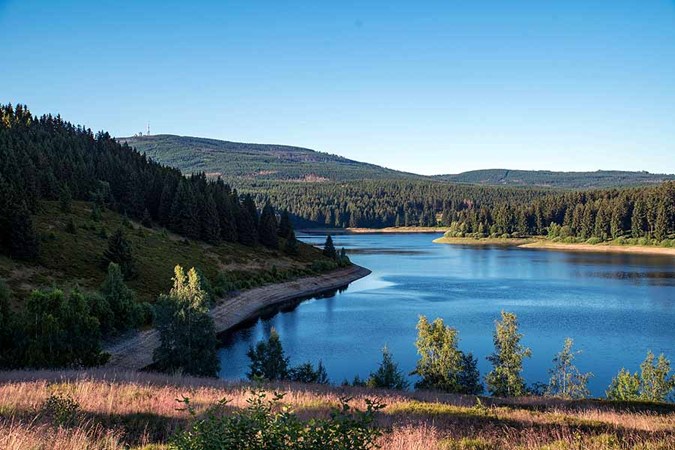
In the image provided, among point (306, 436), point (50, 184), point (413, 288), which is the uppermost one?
point (50, 184)

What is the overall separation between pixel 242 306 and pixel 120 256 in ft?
52.9

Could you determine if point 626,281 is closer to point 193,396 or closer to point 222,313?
point 222,313

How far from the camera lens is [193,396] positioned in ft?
51.3

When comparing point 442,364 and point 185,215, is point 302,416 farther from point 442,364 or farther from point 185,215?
point 185,215

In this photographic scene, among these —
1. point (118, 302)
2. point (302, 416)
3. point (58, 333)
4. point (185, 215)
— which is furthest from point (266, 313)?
point (302, 416)

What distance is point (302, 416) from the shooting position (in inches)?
532

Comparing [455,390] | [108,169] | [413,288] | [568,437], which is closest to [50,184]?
[108,169]

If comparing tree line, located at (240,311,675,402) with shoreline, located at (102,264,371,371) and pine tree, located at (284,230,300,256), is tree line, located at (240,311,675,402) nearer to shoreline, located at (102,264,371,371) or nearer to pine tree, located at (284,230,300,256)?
shoreline, located at (102,264,371,371)

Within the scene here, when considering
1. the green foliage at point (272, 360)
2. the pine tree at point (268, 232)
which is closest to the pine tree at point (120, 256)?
the green foliage at point (272, 360)

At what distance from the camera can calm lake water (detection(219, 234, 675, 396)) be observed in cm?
4628

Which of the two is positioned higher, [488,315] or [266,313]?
[488,315]

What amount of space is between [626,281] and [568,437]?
89.4 metres

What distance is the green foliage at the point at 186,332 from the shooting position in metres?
36.4

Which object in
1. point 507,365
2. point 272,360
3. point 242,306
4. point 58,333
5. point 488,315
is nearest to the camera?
point 58,333
